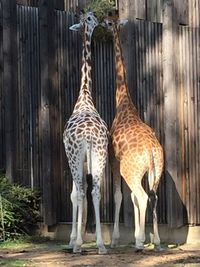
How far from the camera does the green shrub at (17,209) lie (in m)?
9.27

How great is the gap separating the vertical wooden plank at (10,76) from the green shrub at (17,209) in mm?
430

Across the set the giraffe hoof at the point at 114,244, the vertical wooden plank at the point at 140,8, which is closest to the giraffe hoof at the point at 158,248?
Answer: the giraffe hoof at the point at 114,244

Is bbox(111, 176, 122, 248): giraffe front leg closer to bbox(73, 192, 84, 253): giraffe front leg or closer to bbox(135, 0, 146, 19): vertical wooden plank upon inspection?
bbox(73, 192, 84, 253): giraffe front leg

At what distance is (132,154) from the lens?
306 inches

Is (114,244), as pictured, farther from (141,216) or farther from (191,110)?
(191,110)

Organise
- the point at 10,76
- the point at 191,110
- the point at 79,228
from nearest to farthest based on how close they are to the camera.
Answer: the point at 79,228
the point at 191,110
the point at 10,76

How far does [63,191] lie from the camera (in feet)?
31.5

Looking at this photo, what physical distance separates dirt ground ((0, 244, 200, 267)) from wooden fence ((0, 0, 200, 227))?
2.99 ft

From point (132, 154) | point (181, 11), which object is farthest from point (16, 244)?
point (181, 11)

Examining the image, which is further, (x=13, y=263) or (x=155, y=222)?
(x=155, y=222)

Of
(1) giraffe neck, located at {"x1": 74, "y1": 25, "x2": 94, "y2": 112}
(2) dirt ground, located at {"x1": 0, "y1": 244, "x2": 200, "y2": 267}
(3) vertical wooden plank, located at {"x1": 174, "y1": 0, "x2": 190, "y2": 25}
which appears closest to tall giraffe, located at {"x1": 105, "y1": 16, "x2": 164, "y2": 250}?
(2) dirt ground, located at {"x1": 0, "y1": 244, "x2": 200, "y2": 267}

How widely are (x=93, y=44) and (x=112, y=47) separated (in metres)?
0.31

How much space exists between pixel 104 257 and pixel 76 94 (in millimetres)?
3102

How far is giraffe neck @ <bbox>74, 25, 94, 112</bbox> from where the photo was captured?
27.5 ft
